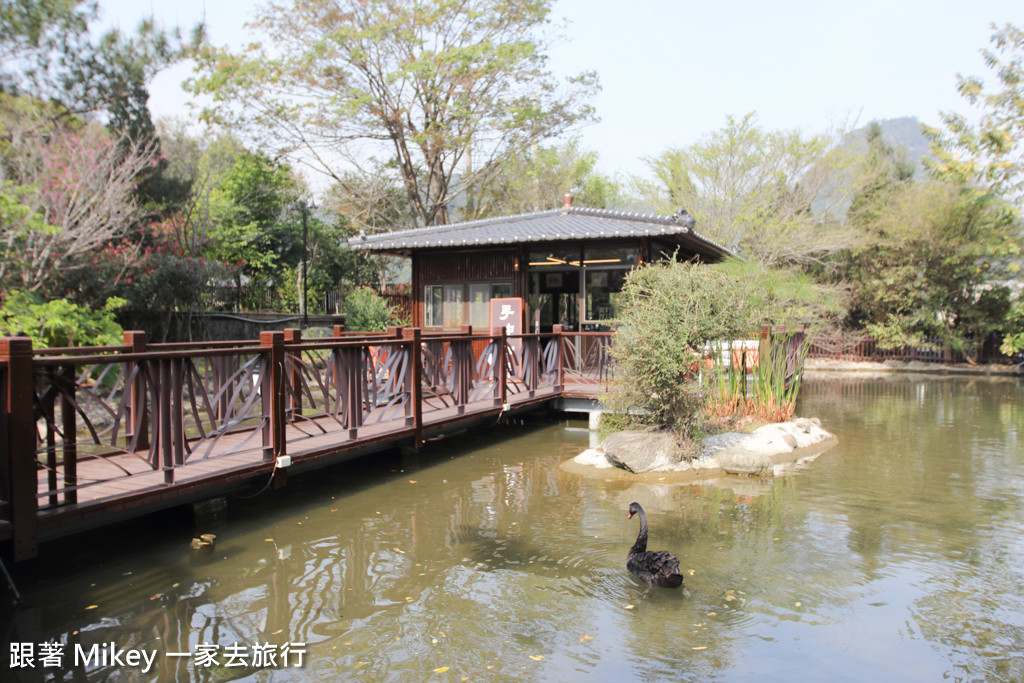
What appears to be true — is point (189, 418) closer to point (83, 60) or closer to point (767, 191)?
point (83, 60)

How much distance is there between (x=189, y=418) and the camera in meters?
10.0

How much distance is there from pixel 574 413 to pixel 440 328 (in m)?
3.53

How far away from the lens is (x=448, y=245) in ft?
40.3

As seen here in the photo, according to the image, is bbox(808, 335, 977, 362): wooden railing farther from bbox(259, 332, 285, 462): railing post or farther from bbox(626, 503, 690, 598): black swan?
bbox(259, 332, 285, 462): railing post

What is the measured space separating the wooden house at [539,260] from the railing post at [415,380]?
15.5ft

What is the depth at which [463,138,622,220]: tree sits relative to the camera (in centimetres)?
2434

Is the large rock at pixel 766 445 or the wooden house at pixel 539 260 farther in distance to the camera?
the wooden house at pixel 539 260

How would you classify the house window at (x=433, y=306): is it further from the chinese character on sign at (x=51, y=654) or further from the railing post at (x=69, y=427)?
the chinese character on sign at (x=51, y=654)

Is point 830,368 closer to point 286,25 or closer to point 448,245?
point 448,245

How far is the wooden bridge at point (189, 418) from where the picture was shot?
13.1ft

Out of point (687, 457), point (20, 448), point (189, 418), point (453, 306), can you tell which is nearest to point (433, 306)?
point (453, 306)

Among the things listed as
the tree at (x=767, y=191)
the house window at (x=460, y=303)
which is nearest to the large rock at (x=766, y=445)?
the house window at (x=460, y=303)

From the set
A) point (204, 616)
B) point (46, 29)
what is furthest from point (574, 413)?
point (46, 29)

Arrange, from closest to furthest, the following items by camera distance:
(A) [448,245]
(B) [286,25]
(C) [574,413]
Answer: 1. (C) [574,413]
2. (A) [448,245]
3. (B) [286,25]
